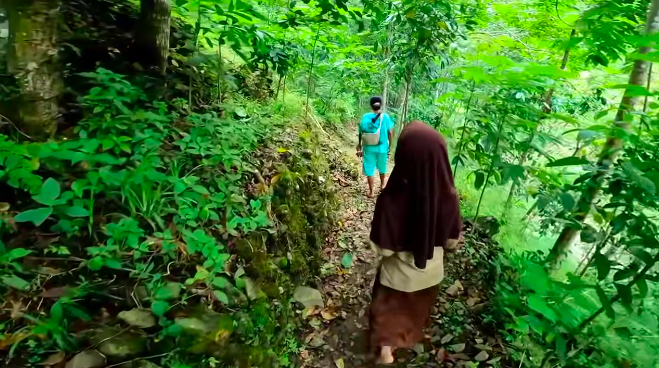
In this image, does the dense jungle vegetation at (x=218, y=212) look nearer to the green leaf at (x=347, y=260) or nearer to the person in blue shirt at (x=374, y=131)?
the green leaf at (x=347, y=260)

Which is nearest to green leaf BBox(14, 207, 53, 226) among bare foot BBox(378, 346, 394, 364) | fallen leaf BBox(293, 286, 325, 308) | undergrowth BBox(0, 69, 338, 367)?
undergrowth BBox(0, 69, 338, 367)

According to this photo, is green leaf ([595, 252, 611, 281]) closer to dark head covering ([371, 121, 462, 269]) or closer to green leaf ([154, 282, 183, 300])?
dark head covering ([371, 121, 462, 269])

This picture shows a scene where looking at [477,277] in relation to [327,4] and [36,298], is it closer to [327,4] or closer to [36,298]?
[327,4]

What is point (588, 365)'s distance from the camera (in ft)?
9.98

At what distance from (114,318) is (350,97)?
498 inches

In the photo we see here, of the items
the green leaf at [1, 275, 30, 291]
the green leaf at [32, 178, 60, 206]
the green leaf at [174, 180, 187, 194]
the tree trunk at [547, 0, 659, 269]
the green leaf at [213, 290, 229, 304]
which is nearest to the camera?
the green leaf at [1, 275, 30, 291]

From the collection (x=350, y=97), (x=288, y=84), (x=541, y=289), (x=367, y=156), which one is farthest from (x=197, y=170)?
(x=350, y=97)

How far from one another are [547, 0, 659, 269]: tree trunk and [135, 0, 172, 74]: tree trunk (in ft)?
13.2

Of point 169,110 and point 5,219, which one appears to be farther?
point 169,110

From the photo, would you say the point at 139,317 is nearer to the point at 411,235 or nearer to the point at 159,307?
the point at 159,307

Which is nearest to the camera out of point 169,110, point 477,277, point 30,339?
point 30,339

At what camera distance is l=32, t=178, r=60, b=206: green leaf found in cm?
212

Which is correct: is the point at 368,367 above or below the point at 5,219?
below

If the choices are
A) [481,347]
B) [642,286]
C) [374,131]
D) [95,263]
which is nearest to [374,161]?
[374,131]
